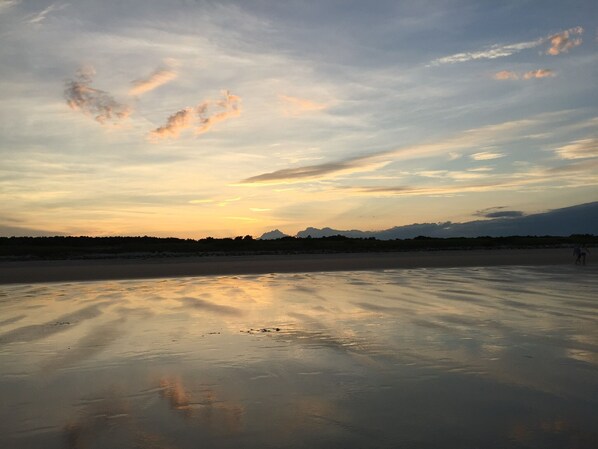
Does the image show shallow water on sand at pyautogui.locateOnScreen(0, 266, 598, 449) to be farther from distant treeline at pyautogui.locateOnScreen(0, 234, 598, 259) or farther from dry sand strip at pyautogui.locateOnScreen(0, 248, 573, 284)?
distant treeline at pyautogui.locateOnScreen(0, 234, 598, 259)

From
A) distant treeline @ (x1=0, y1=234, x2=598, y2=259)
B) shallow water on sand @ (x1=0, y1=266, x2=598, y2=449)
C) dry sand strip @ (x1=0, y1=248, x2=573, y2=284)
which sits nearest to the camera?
shallow water on sand @ (x1=0, y1=266, x2=598, y2=449)

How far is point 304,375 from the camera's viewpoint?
7438 mm

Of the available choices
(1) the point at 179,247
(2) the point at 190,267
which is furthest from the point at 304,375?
(1) the point at 179,247

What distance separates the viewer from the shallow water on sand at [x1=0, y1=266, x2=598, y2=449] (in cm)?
521

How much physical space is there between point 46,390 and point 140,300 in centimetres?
1045

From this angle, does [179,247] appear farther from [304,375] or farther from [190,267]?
[304,375]

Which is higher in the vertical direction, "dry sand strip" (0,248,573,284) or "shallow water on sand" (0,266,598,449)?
"dry sand strip" (0,248,573,284)

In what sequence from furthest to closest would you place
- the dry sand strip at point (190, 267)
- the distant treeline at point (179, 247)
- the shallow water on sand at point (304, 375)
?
1. the distant treeline at point (179, 247)
2. the dry sand strip at point (190, 267)
3. the shallow water on sand at point (304, 375)

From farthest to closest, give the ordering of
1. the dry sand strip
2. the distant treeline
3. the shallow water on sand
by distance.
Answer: the distant treeline
the dry sand strip
the shallow water on sand

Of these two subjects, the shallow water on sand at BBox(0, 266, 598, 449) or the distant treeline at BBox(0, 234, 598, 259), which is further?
the distant treeline at BBox(0, 234, 598, 259)

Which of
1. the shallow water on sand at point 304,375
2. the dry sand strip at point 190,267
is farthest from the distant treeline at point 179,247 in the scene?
the shallow water on sand at point 304,375

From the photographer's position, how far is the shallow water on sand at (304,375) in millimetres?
5207

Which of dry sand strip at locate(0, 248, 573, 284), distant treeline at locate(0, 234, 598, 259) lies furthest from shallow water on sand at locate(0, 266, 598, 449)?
distant treeline at locate(0, 234, 598, 259)

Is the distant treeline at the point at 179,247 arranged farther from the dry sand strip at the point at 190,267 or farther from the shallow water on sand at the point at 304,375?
the shallow water on sand at the point at 304,375
